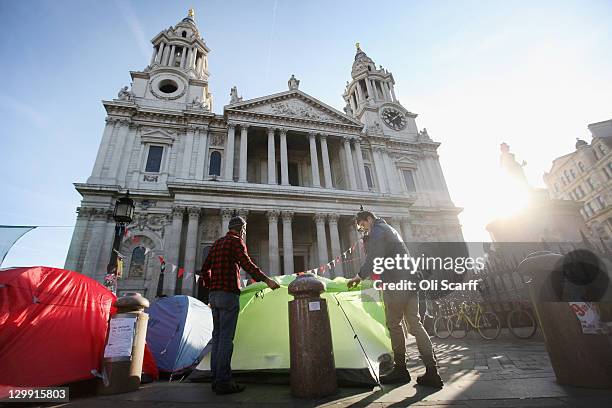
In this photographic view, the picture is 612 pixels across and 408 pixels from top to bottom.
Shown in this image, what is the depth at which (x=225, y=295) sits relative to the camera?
3.71 meters

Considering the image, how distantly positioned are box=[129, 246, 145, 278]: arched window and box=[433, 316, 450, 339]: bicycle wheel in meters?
14.5

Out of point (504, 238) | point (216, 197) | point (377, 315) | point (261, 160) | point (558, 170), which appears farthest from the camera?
point (558, 170)

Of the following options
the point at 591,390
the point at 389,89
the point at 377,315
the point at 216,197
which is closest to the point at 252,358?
the point at 377,315

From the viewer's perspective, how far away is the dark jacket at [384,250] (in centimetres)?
371

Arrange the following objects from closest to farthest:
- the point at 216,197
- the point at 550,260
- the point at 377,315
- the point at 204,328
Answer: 1. the point at 550,260
2. the point at 377,315
3. the point at 204,328
4. the point at 216,197

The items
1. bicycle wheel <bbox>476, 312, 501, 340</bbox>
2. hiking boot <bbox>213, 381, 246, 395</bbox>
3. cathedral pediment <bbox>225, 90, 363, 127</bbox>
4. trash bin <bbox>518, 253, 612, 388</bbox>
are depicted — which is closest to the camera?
trash bin <bbox>518, 253, 612, 388</bbox>

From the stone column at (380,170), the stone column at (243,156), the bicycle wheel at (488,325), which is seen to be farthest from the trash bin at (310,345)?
the stone column at (380,170)

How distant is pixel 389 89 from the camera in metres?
30.8

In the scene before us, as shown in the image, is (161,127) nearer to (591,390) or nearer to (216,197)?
(216,197)

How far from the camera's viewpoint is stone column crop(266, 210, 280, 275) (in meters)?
15.0

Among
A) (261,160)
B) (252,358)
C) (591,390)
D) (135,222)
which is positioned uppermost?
(261,160)

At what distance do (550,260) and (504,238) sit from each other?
28214mm

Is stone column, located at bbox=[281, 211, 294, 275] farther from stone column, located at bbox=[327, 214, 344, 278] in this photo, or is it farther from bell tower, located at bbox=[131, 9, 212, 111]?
bell tower, located at bbox=[131, 9, 212, 111]

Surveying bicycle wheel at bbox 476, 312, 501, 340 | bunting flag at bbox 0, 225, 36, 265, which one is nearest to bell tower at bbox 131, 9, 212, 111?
bunting flag at bbox 0, 225, 36, 265
